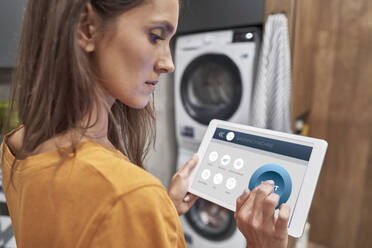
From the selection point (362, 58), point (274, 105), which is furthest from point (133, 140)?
point (362, 58)

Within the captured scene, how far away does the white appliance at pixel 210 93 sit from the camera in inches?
56.5

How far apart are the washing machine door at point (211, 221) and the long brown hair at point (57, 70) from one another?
50.4 inches

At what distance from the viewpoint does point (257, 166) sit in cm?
68

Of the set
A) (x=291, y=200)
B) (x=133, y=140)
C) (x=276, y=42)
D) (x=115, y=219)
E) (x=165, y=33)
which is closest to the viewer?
(x=115, y=219)

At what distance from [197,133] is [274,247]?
3.80 ft

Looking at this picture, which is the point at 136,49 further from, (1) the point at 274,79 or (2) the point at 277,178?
(1) the point at 274,79

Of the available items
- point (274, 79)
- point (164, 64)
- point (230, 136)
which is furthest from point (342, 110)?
point (164, 64)

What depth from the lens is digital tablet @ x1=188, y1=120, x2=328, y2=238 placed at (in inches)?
23.4

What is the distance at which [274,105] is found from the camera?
1.36 m

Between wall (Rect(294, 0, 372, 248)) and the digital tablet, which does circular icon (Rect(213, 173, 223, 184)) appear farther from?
wall (Rect(294, 0, 372, 248))

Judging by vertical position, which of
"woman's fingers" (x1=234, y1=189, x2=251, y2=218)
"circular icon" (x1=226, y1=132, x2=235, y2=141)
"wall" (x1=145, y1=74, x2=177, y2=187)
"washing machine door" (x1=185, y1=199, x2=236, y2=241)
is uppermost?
"circular icon" (x1=226, y1=132, x2=235, y2=141)

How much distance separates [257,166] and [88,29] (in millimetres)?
504

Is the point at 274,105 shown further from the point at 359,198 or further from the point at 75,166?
the point at 75,166

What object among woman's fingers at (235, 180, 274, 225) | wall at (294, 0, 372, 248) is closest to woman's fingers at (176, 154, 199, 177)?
woman's fingers at (235, 180, 274, 225)
